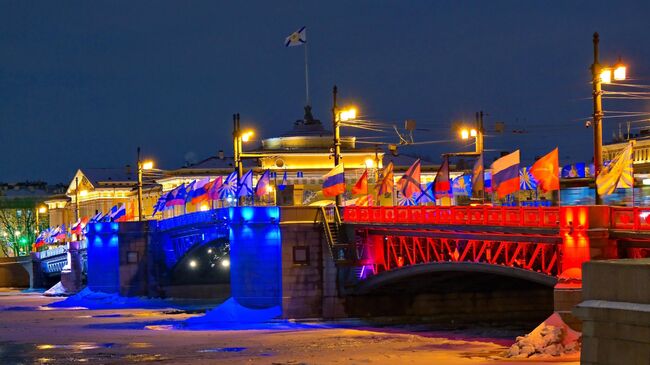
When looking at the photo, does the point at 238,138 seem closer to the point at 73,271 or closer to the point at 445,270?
the point at 445,270

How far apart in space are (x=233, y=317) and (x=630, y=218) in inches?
1125

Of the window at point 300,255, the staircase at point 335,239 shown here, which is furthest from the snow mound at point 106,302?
the staircase at point 335,239

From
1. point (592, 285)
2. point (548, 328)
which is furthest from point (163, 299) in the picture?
point (592, 285)

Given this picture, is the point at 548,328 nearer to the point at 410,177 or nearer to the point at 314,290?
the point at 410,177

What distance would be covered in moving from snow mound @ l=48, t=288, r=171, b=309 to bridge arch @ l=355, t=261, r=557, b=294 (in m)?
25.4

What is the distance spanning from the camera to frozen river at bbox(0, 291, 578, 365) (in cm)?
4372

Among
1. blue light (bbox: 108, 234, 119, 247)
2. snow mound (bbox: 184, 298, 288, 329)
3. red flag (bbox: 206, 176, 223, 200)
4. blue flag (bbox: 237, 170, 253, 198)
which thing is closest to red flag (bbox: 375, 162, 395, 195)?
snow mound (bbox: 184, 298, 288, 329)

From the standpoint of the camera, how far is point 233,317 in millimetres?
59656

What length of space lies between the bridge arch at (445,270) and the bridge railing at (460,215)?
5.23 ft

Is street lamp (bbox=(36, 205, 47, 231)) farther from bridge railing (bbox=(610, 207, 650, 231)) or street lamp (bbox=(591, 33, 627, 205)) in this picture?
street lamp (bbox=(591, 33, 627, 205))

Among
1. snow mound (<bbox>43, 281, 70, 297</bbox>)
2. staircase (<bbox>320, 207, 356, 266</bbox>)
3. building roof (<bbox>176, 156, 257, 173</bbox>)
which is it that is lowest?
snow mound (<bbox>43, 281, 70, 297</bbox>)

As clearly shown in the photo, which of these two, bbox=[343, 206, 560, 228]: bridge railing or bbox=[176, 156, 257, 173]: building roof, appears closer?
bbox=[343, 206, 560, 228]: bridge railing

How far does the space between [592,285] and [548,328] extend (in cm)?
1632

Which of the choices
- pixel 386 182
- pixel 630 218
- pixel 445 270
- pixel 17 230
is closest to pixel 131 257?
pixel 386 182
